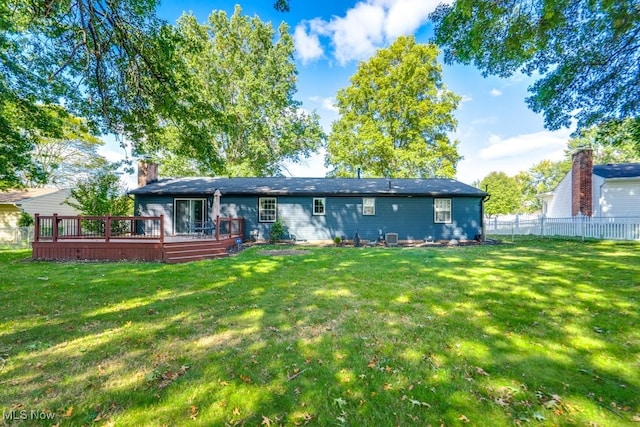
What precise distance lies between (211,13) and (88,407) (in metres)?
28.4

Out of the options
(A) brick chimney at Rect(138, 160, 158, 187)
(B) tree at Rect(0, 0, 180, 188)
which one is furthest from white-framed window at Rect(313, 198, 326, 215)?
(A) brick chimney at Rect(138, 160, 158, 187)

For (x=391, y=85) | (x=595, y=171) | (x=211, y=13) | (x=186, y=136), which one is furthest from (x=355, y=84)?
(x=186, y=136)

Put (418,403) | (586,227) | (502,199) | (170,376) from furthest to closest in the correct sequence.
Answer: (502,199) → (586,227) → (170,376) → (418,403)

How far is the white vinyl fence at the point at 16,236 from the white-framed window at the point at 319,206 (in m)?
15.5

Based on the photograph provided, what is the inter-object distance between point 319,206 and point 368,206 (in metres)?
2.67

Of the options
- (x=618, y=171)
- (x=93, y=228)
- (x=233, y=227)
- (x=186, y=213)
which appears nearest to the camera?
(x=93, y=228)

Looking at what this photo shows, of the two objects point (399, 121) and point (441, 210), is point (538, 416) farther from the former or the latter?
point (399, 121)

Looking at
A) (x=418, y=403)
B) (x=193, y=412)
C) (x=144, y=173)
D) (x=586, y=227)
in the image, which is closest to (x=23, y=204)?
(x=144, y=173)

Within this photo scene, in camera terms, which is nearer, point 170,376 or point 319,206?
point 170,376

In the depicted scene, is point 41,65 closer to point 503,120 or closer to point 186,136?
point 186,136

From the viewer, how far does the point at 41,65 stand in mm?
8625

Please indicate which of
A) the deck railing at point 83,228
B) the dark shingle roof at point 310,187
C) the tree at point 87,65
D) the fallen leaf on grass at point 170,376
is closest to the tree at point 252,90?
the dark shingle roof at point 310,187

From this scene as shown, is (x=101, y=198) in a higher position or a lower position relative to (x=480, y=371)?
higher

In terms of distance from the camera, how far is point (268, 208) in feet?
48.0
